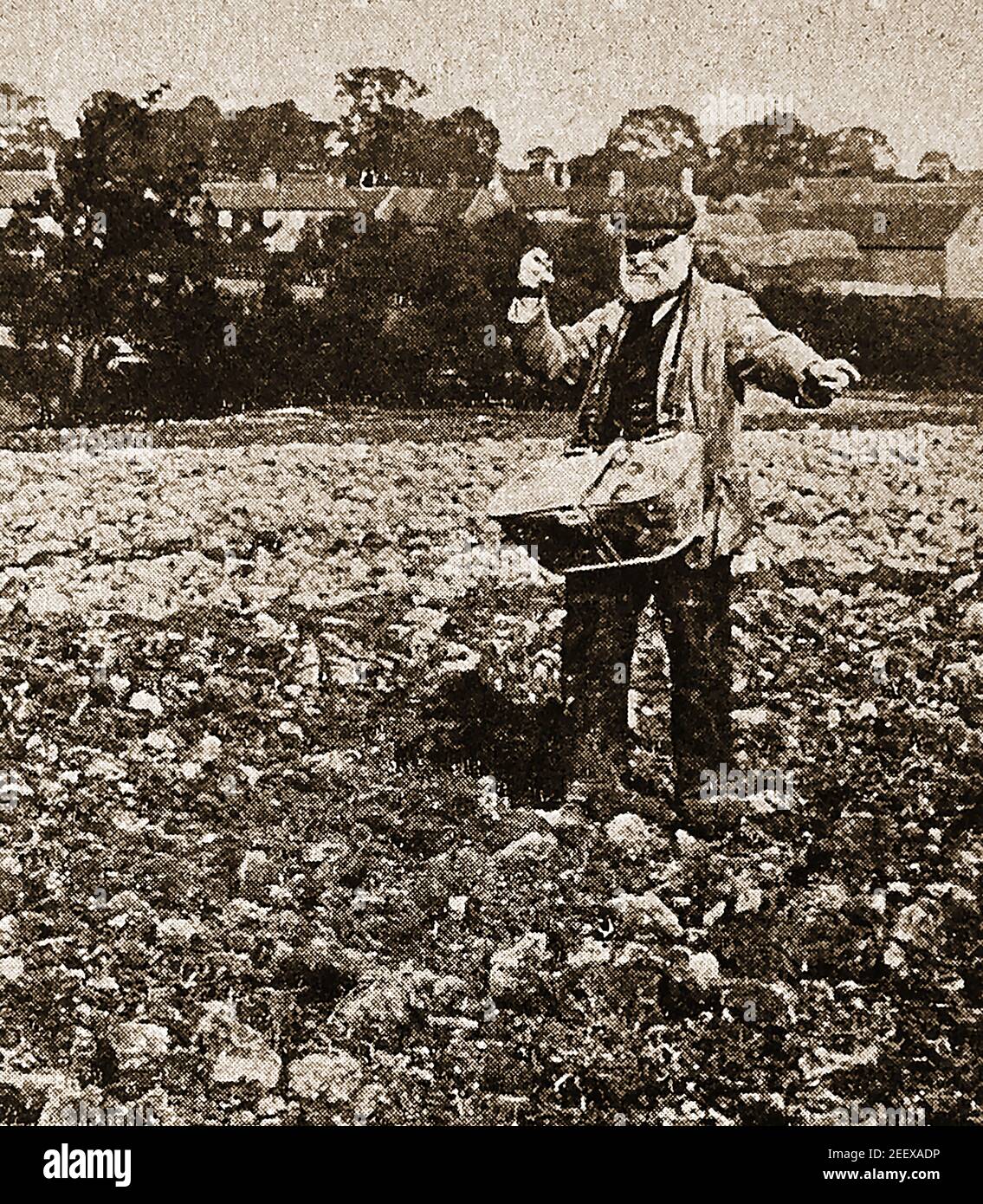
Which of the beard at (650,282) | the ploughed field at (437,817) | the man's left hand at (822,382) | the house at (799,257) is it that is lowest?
the ploughed field at (437,817)

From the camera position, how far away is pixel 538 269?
1.68 m

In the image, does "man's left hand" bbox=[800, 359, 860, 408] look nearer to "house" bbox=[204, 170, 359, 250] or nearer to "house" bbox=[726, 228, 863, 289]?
"house" bbox=[726, 228, 863, 289]

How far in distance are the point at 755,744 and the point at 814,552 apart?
1.14 feet

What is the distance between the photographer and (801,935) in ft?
5.60

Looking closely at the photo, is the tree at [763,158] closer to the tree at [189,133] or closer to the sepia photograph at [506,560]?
the sepia photograph at [506,560]

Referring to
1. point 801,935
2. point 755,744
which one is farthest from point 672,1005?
point 755,744

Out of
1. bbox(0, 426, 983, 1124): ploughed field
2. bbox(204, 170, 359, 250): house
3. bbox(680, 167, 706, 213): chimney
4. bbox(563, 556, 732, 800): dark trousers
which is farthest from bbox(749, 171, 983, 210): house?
bbox(204, 170, 359, 250): house

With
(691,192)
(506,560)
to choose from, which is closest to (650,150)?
(691,192)

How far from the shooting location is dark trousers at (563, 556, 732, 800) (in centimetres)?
172

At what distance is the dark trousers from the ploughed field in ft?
0.12

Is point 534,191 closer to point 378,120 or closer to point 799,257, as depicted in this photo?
point 378,120

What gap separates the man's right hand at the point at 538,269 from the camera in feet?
5.51

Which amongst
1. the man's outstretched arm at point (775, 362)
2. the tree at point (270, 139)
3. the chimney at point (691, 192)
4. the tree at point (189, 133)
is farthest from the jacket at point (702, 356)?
the tree at point (189, 133)
